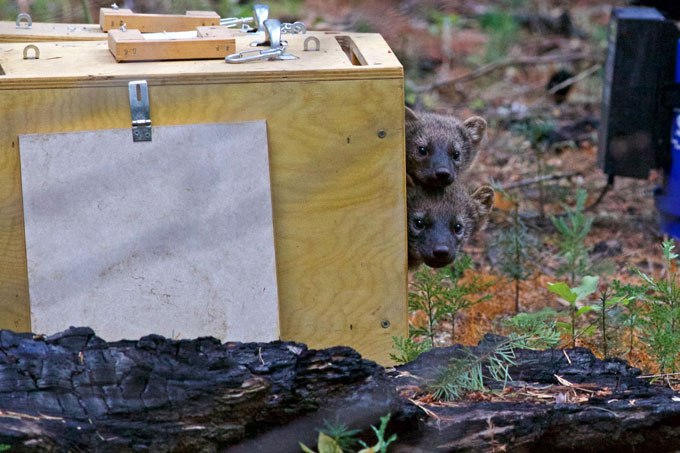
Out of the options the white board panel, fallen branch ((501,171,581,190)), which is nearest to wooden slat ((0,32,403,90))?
the white board panel

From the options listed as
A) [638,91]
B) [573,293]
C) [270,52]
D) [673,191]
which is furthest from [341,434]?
[638,91]

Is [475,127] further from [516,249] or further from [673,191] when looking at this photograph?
[673,191]

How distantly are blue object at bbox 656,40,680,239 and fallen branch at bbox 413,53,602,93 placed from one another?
361 centimetres

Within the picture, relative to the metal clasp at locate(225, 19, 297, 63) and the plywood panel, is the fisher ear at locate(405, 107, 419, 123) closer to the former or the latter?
the metal clasp at locate(225, 19, 297, 63)

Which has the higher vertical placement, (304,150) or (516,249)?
(304,150)

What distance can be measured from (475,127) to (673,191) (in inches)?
78.9

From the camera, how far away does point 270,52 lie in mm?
3494

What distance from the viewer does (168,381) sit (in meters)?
2.50

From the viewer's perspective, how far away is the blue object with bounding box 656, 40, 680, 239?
18.5 ft

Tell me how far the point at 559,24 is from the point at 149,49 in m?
9.03

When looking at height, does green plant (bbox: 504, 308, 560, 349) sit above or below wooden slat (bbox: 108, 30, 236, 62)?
below

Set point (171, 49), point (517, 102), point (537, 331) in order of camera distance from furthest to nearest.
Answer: point (517, 102) < point (171, 49) < point (537, 331)

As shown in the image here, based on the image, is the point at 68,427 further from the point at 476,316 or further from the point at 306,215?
the point at 476,316

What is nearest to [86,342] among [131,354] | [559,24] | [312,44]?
[131,354]
